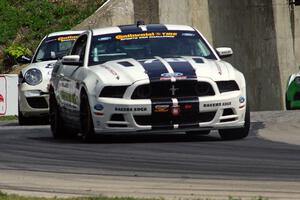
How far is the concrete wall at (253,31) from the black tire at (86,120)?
56.8 feet

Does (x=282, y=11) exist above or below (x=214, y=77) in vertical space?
below

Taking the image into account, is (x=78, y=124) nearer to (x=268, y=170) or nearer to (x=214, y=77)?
(x=214, y=77)

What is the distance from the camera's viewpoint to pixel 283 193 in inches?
368

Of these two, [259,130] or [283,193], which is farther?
[259,130]

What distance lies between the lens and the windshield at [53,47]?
70.6ft

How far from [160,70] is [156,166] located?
2806mm

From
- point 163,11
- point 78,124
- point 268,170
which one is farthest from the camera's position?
point 163,11

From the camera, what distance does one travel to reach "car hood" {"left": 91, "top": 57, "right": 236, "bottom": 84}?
13.9m

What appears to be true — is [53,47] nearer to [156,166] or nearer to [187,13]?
[156,166]

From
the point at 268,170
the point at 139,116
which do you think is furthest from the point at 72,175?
the point at 139,116

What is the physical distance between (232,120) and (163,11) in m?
18.3

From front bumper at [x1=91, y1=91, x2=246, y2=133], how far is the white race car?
6250mm

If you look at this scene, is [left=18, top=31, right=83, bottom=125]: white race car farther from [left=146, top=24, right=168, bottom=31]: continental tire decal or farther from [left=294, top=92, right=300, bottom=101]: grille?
[left=146, top=24, right=168, bottom=31]: continental tire decal

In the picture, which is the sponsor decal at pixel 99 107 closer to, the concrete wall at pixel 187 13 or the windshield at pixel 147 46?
the windshield at pixel 147 46
